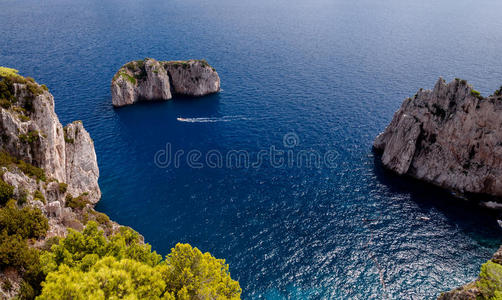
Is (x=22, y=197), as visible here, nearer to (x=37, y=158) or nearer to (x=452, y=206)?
(x=37, y=158)

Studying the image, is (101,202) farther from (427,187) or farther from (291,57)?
(291,57)

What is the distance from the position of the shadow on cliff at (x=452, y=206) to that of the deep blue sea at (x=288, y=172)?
327mm

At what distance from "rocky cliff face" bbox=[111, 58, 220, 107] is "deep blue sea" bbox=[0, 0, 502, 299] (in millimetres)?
4495

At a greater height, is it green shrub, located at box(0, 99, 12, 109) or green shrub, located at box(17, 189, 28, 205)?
green shrub, located at box(0, 99, 12, 109)

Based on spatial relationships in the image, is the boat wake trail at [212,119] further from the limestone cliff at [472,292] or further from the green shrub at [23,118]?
the limestone cliff at [472,292]

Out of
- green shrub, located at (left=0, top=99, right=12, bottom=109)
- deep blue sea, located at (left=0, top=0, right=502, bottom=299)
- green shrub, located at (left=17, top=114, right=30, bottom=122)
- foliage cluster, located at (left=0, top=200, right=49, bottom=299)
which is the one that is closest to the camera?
foliage cluster, located at (left=0, top=200, right=49, bottom=299)

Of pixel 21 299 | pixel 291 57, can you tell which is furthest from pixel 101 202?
pixel 291 57

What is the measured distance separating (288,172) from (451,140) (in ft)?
124

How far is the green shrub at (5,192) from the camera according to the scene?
1470 inches

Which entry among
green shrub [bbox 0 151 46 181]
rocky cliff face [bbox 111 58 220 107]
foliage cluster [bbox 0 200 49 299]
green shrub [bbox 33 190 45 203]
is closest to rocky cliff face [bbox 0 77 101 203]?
green shrub [bbox 0 151 46 181]

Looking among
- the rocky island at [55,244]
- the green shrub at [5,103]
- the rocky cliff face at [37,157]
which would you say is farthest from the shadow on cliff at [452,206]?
the green shrub at [5,103]

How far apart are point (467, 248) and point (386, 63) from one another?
108491mm

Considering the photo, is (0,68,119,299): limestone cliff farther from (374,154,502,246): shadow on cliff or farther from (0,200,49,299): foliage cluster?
(374,154,502,246): shadow on cliff

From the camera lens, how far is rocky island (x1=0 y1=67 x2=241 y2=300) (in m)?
25.6
